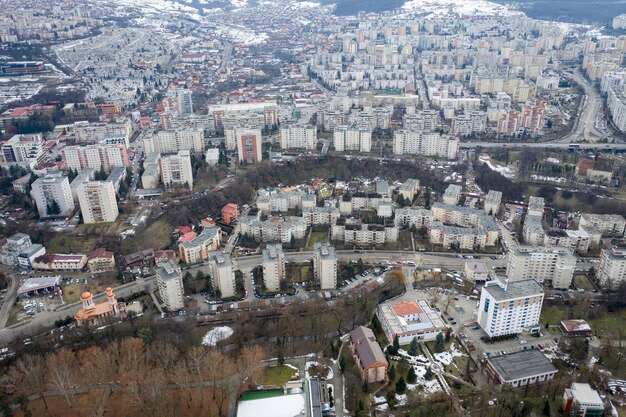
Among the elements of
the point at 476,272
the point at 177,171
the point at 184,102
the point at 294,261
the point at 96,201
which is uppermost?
the point at 184,102

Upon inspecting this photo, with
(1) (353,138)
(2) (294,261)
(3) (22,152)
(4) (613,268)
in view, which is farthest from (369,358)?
(3) (22,152)

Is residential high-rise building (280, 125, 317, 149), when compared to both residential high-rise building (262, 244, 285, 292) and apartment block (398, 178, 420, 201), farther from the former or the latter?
residential high-rise building (262, 244, 285, 292)

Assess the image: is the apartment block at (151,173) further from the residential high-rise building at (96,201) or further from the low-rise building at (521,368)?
the low-rise building at (521,368)

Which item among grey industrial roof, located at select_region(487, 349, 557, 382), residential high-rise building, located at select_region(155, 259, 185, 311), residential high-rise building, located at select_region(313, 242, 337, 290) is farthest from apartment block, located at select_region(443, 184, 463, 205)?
residential high-rise building, located at select_region(155, 259, 185, 311)

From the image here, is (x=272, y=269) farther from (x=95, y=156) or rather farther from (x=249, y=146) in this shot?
(x=95, y=156)

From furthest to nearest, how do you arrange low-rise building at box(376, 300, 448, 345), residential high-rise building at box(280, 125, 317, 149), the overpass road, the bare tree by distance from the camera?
residential high-rise building at box(280, 125, 317, 149) → the overpass road → low-rise building at box(376, 300, 448, 345) → the bare tree

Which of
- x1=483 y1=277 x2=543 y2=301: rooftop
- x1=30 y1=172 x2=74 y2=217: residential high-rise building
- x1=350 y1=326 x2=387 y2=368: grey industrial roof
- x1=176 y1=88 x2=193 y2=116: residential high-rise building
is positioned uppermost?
x1=176 y1=88 x2=193 y2=116: residential high-rise building
